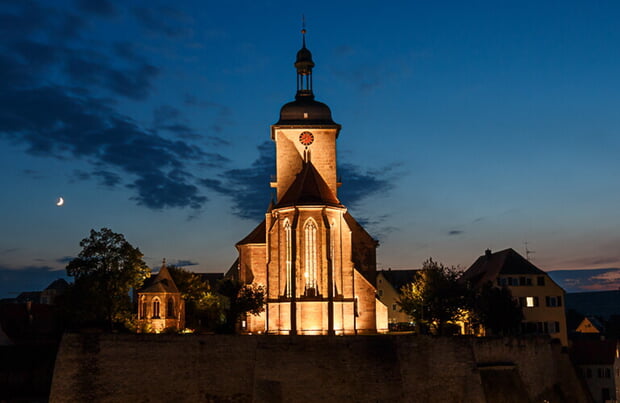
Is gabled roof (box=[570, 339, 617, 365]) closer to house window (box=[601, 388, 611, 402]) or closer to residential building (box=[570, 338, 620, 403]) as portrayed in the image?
residential building (box=[570, 338, 620, 403])

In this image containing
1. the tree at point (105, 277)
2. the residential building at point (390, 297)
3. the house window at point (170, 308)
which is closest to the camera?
the tree at point (105, 277)

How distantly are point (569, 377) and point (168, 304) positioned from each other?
115 feet

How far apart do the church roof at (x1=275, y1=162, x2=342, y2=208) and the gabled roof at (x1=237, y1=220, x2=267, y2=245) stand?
3.87 metres

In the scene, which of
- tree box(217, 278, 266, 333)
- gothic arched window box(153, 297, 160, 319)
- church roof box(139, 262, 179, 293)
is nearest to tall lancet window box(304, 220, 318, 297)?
tree box(217, 278, 266, 333)

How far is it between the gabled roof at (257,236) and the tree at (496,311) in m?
20.1

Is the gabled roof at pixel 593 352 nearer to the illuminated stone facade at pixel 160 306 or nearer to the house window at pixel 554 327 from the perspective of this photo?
the house window at pixel 554 327

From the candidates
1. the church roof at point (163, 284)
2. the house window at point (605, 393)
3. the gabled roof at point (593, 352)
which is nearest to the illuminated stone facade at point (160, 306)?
the church roof at point (163, 284)

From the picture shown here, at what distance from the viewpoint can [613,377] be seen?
194ft

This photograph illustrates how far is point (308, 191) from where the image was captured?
195ft

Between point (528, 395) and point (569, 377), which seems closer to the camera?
point (528, 395)

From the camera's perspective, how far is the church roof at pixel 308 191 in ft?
192

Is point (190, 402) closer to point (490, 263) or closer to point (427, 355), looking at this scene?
point (427, 355)

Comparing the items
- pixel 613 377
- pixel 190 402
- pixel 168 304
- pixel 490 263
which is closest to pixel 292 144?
pixel 168 304

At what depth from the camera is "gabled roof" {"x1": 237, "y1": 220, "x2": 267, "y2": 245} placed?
64062 mm
